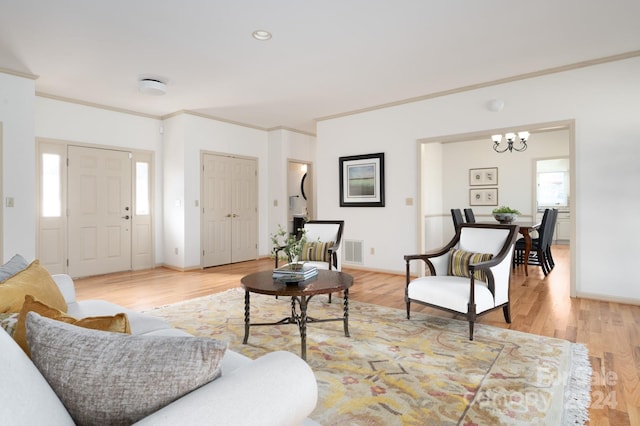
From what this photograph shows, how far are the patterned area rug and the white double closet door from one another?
9.43 ft

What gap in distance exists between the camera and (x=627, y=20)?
3.13 meters

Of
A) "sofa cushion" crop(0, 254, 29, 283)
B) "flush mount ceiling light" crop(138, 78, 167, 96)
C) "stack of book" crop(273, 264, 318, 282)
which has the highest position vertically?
"flush mount ceiling light" crop(138, 78, 167, 96)

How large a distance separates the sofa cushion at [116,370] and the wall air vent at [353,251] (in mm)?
5133

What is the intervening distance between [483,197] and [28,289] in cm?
895

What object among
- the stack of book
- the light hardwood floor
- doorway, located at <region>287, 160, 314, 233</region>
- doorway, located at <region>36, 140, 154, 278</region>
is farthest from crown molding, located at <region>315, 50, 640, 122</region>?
doorway, located at <region>36, 140, 154, 278</region>

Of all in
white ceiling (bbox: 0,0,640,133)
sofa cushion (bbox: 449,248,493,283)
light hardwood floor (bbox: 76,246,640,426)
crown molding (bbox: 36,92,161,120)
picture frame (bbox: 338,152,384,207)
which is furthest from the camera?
picture frame (bbox: 338,152,384,207)

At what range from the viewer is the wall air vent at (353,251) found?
5.93m

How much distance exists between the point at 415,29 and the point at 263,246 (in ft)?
16.6

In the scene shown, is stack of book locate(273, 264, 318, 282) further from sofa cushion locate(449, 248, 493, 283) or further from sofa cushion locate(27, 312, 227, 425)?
sofa cushion locate(27, 312, 227, 425)

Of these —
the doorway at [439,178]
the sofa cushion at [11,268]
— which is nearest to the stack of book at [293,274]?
the sofa cushion at [11,268]

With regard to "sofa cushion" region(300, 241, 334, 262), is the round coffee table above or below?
below

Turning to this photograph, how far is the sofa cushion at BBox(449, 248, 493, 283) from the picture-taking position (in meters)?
3.19

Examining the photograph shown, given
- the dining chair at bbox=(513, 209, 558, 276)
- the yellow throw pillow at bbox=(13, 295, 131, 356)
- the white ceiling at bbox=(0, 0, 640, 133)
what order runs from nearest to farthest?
the yellow throw pillow at bbox=(13, 295, 131, 356) → the white ceiling at bbox=(0, 0, 640, 133) → the dining chair at bbox=(513, 209, 558, 276)

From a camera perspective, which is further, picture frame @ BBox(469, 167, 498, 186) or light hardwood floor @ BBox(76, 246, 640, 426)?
picture frame @ BBox(469, 167, 498, 186)
